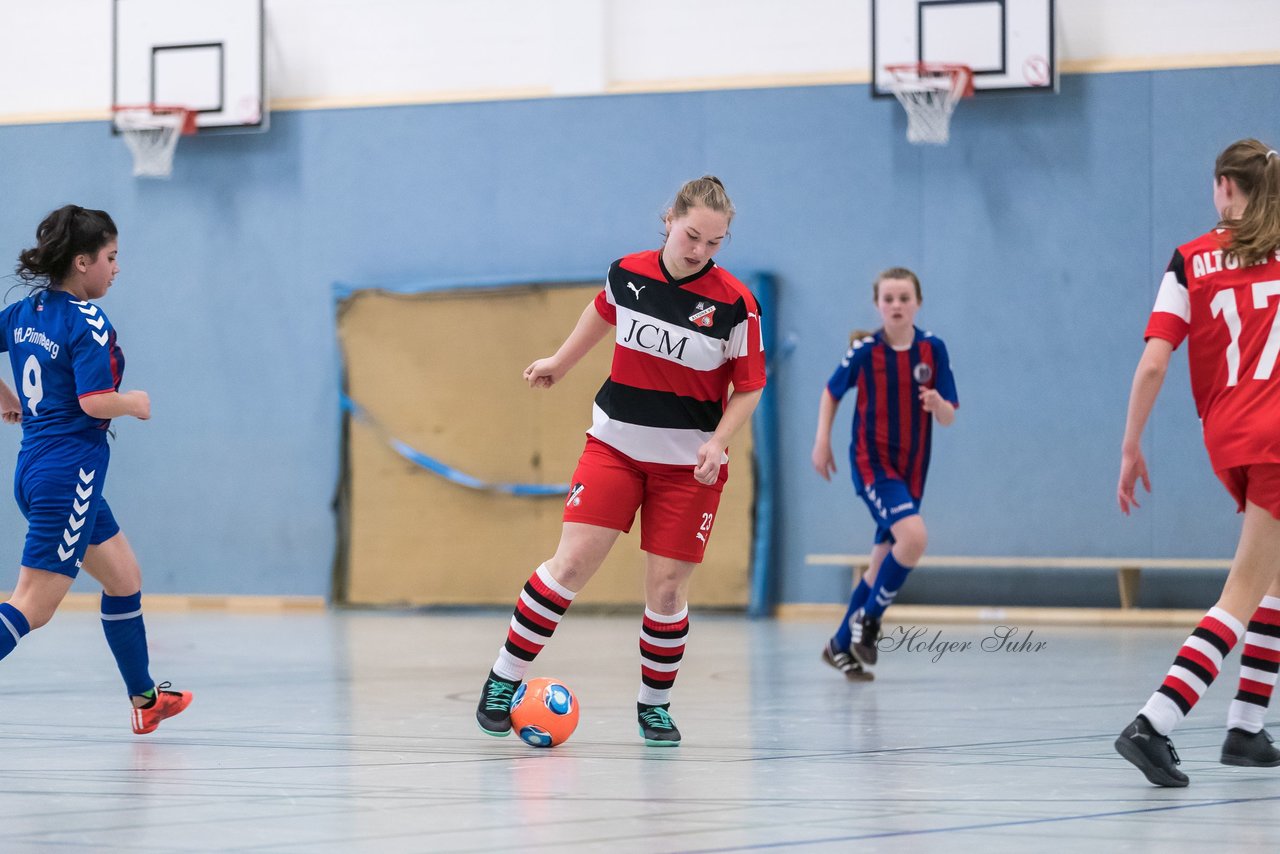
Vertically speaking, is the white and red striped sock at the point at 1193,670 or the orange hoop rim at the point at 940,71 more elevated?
the orange hoop rim at the point at 940,71

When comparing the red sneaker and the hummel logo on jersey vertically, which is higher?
the hummel logo on jersey

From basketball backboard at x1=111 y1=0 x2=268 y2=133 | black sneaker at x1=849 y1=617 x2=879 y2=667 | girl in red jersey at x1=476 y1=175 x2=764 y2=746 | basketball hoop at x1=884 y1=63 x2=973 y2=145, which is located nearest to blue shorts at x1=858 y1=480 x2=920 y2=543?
black sneaker at x1=849 y1=617 x2=879 y2=667

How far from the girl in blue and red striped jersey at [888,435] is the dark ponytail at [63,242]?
144 inches

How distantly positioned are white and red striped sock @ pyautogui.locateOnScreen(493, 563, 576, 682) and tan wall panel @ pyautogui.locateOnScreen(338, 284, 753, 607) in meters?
7.37

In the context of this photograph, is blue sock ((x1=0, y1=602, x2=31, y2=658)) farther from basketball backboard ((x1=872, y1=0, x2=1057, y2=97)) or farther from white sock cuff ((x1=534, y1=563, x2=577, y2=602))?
basketball backboard ((x1=872, y1=0, x2=1057, y2=97))

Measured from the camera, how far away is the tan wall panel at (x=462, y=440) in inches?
500

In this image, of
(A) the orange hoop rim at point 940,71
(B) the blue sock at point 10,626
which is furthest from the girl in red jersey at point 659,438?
(A) the orange hoop rim at point 940,71

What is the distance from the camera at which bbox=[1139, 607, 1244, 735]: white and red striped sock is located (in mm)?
4129

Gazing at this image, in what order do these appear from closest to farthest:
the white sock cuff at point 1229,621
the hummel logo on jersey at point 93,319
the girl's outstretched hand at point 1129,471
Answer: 1. the white sock cuff at point 1229,621
2. the girl's outstretched hand at point 1129,471
3. the hummel logo on jersey at point 93,319

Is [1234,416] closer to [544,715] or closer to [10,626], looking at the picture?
[544,715]

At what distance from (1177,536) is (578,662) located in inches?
213

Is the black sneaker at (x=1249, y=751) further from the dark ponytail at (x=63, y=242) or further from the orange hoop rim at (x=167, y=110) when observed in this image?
the orange hoop rim at (x=167, y=110)

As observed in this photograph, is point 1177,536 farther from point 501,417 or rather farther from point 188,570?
point 188,570

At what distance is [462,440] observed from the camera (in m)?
13.0
